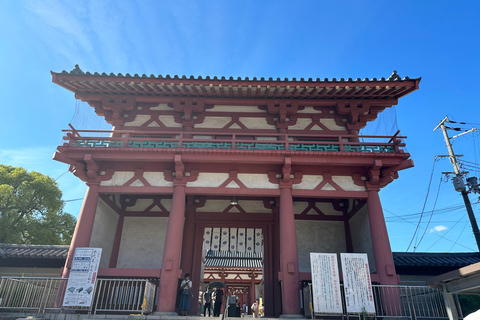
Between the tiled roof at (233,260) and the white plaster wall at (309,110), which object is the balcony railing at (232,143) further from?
the tiled roof at (233,260)

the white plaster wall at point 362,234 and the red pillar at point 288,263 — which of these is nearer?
the red pillar at point 288,263

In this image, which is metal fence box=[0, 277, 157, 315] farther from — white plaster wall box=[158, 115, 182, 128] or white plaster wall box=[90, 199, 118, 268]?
white plaster wall box=[158, 115, 182, 128]

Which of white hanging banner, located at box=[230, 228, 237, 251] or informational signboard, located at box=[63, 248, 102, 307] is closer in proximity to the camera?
informational signboard, located at box=[63, 248, 102, 307]

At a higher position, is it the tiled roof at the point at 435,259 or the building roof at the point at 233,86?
the building roof at the point at 233,86

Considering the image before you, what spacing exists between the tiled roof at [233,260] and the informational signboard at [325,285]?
1536 cm

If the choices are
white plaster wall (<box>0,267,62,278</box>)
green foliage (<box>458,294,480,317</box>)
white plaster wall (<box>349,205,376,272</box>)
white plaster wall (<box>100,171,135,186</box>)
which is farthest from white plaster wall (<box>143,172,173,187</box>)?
green foliage (<box>458,294,480,317</box>)

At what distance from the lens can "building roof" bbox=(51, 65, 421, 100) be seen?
42.9ft

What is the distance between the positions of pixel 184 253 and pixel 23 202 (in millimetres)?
15325

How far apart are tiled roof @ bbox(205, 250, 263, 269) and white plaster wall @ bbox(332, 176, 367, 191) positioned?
557 inches

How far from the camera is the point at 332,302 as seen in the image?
32.1ft

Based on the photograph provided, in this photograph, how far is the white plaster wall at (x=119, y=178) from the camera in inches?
512

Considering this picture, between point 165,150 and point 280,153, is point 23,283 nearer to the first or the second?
point 165,150

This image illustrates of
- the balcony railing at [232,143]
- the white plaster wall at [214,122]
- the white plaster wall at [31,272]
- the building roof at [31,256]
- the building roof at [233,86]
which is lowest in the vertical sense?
the white plaster wall at [31,272]

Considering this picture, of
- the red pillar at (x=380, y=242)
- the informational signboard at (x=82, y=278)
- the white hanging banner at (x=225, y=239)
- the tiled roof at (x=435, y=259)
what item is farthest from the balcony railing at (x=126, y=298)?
the white hanging banner at (x=225, y=239)
